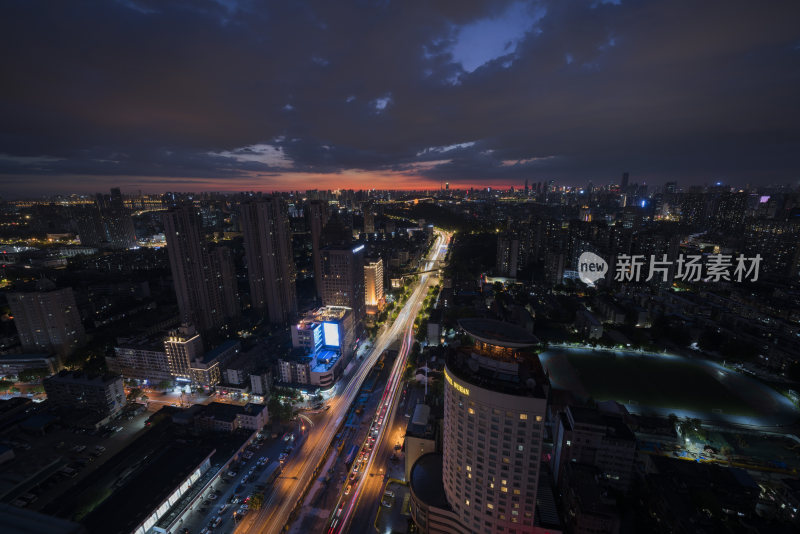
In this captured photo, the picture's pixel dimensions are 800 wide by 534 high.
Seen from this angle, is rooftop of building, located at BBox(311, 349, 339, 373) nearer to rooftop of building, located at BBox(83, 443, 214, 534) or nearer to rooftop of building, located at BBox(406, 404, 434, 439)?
rooftop of building, located at BBox(83, 443, 214, 534)

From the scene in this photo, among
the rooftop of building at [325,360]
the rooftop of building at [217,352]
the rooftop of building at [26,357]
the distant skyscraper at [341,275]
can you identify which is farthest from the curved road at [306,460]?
the rooftop of building at [26,357]

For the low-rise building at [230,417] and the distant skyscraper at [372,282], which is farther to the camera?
the distant skyscraper at [372,282]

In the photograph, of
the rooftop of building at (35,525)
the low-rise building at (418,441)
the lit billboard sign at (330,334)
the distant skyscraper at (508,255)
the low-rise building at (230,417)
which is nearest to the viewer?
the rooftop of building at (35,525)

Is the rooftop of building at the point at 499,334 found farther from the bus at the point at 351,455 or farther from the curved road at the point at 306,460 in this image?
the curved road at the point at 306,460

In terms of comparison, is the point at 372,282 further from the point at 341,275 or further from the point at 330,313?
the point at 330,313

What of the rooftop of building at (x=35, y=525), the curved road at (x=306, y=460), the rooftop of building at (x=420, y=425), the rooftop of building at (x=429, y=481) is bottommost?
the curved road at (x=306, y=460)

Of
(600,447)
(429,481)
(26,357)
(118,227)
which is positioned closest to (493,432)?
(429,481)

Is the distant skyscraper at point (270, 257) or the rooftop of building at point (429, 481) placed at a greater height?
the distant skyscraper at point (270, 257)
